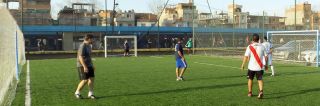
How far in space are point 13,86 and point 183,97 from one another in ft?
19.3

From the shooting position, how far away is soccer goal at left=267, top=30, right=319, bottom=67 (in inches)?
898

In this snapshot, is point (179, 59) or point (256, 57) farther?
point (179, 59)

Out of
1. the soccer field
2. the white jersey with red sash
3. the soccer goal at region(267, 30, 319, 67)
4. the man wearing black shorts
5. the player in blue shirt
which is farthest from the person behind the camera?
the soccer goal at region(267, 30, 319, 67)

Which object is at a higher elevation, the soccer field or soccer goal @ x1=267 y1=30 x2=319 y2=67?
soccer goal @ x1=267 y1=30 x2=319 y2=67

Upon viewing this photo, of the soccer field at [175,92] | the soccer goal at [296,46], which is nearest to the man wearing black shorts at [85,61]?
the soccer field at [175,92]

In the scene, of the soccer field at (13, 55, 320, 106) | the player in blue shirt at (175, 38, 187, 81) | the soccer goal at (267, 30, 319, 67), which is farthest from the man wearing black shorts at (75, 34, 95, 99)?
the soccer goal at (267, 30, 319, 67)

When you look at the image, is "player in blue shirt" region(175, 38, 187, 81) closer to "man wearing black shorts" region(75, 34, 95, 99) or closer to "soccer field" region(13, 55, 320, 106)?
"soccer field" region(13, 55, 320, 106)

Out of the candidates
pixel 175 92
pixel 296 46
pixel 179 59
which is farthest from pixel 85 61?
pixel 296 46

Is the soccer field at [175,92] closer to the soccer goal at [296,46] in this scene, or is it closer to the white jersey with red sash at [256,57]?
the white jersey with red sash at [256,57]

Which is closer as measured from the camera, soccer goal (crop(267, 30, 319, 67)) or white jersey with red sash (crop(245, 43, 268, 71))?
white jersey with red sash (crop(245, 43, 268, 71))

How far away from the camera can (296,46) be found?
24.7 m

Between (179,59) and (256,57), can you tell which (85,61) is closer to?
(256,57)

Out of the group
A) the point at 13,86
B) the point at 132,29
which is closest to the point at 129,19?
the point at 132,29

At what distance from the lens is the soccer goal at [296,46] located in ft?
74.8
